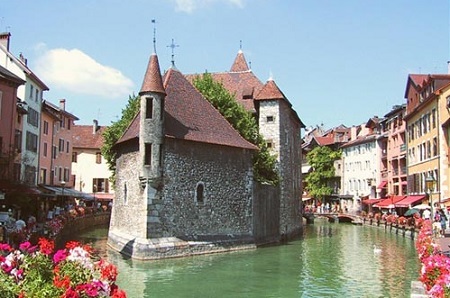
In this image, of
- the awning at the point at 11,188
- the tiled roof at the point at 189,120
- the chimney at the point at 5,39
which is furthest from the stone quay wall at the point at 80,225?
the chimney at the point at 5,39

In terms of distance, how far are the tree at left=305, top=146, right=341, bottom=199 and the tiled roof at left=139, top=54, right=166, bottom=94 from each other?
5337cm

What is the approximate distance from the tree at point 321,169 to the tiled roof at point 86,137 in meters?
30.5

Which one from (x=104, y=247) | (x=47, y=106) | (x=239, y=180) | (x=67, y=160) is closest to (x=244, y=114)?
(x=239, y=180)

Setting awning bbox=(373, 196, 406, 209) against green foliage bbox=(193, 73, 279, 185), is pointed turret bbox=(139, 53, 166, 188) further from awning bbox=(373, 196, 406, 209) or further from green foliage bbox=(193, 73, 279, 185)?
awning bbox=(373, 196, 406, 209)

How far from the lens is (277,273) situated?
70.0ft

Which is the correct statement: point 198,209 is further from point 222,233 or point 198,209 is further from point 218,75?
point 218,75

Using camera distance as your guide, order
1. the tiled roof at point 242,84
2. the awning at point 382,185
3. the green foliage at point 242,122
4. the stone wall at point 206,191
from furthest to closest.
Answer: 1. the awning at point 382,185
2. the tiled roof at point 242,84
3. the green foliage at point 242,122
4. the stone wall at point 206,191

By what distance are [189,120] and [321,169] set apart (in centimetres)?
5217

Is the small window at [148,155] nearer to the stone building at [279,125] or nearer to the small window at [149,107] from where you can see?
the small window at [149,107]

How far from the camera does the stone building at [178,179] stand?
24594mm

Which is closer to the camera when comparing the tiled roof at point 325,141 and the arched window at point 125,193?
the arched window at point 125,193

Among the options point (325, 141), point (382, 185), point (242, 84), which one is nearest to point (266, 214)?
point (242, 84)

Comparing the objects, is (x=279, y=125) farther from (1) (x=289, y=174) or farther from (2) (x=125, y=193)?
(2) (x=125, y=193)

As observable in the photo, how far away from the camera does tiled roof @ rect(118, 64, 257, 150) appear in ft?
85.8
